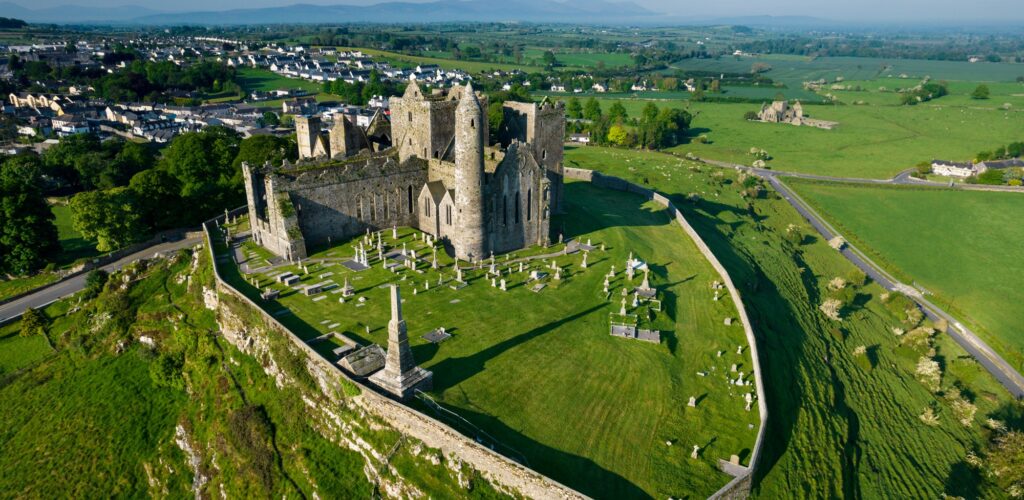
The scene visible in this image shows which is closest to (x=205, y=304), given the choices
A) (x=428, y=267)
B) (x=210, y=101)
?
(x=428, y=267)

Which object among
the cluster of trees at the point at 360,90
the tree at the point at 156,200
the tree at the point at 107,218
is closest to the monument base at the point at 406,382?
the tree at the point at 107,218

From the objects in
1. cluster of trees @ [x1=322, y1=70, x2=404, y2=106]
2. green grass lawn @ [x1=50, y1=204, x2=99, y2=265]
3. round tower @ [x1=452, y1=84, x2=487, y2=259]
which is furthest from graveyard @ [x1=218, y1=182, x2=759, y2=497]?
cluster of trees @ [x1=322, y1=70, x2=404, y2=106]

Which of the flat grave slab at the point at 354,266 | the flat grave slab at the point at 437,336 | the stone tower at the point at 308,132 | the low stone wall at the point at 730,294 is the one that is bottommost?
the low stone wall at the point at 730,294

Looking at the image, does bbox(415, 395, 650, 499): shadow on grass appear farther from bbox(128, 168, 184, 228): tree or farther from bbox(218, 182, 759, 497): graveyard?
bbox(128, 168, 184, 228): tree

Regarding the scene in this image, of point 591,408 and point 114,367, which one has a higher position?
point 591,408

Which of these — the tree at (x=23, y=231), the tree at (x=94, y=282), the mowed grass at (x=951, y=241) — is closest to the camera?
the tree at (x=94, y=282)

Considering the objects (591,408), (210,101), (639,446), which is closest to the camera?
(639,446)

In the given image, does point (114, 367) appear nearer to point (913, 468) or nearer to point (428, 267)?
point (428, 267)

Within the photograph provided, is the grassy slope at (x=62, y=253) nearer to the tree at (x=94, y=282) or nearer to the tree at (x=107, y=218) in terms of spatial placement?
the tree at (x=107, y=218)
